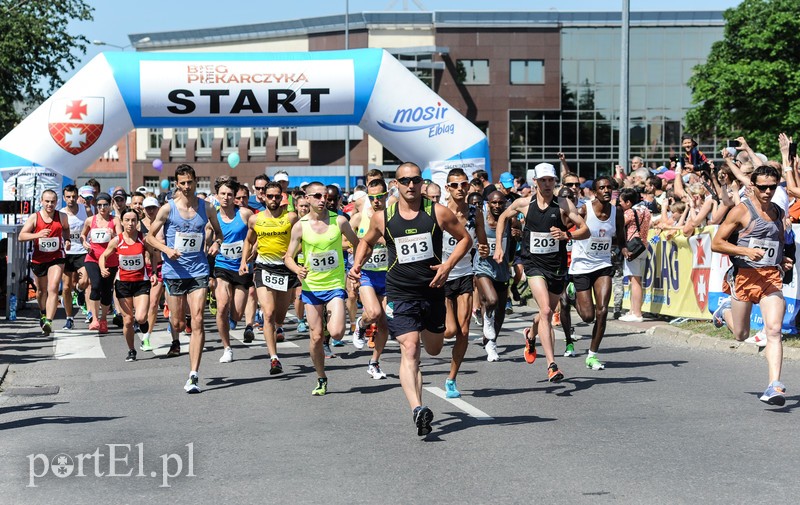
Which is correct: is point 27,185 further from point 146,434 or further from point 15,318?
point 146,434

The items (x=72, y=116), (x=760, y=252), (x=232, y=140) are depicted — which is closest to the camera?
(x=760, y=252)

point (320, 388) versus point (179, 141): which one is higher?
point (179, 141)

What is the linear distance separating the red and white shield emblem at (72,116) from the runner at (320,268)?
8.67 metres

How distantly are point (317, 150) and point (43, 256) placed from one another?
59694 millimetres

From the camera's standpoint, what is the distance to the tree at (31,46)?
3862cm

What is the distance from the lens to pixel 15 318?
1850cm

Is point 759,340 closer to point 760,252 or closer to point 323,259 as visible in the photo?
point 760,252

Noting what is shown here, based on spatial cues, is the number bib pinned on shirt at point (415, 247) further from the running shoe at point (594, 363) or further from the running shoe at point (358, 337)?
the running shoe at point (358, 337)

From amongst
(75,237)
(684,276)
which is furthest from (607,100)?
(75,237)

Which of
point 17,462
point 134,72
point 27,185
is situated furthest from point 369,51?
point 17,462

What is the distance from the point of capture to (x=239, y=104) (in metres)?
19.2

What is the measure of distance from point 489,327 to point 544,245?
208 centimetres

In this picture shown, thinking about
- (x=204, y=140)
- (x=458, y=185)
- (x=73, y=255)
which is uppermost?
(x=204, y=140)

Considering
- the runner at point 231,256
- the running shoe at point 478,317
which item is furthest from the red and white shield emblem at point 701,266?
the runner at point 231,256
